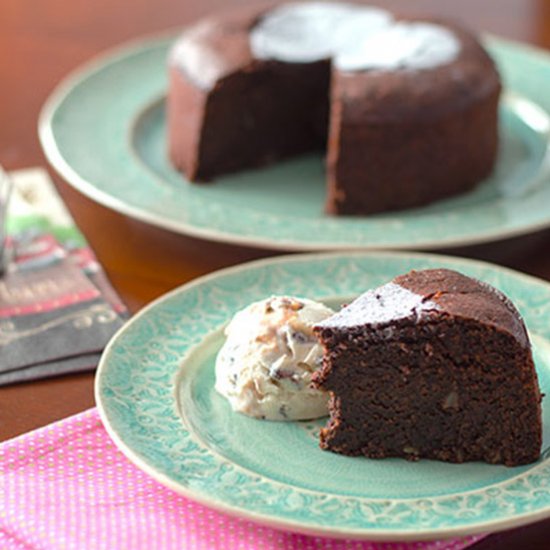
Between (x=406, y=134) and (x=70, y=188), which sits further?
(x=70, y=188)

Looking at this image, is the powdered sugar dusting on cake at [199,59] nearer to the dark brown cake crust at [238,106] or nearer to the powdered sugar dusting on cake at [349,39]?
the dark brown cake crust at [238,106]

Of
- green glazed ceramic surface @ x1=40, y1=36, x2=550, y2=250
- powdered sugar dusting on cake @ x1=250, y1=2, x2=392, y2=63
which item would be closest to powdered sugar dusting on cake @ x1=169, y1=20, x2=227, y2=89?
powdered sugar dusting on cake @ x1=250, y1=2, x2=392, y2=63

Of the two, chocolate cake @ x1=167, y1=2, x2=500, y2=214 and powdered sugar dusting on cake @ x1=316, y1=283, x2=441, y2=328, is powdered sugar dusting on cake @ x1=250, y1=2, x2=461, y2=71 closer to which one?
chocolate cake @ x1=167, y1=2, x2=500, y2=214

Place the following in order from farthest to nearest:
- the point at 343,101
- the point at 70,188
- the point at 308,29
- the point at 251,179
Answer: the point at 308,29
the point at 251,179
the point at 70,188
the point at 343,101

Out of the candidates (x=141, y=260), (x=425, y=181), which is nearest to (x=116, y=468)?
(x=141, y=260)

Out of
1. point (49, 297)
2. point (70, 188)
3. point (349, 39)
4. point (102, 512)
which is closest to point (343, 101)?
point (349, 39)

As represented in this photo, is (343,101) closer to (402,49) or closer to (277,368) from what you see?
(402,49)

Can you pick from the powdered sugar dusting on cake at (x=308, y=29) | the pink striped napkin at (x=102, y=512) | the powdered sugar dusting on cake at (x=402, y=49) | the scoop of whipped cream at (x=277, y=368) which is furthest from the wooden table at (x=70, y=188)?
the powdered sugar dusting on cake at (x=308, y=29)
